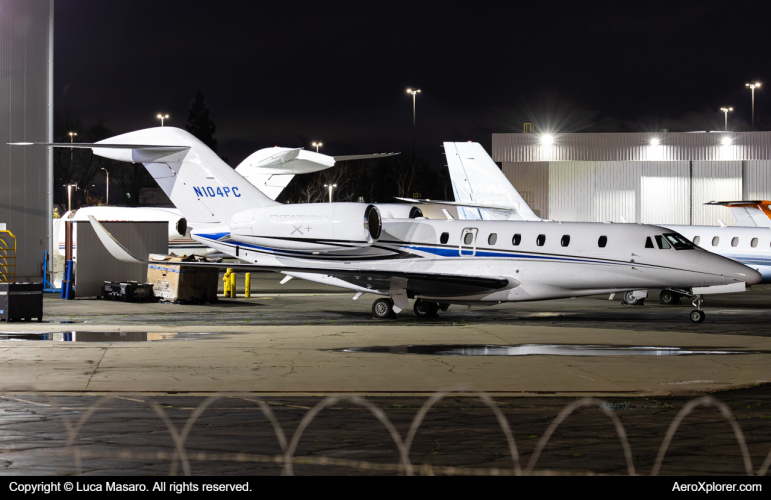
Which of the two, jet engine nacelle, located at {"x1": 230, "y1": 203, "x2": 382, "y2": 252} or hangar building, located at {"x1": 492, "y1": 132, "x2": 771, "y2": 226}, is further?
hangar building, located at {"x1": 492, "y1": 132, "x2": 771, "y2": 226}

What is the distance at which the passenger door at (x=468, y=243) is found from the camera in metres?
22.9

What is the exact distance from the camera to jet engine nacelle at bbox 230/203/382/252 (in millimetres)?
22812

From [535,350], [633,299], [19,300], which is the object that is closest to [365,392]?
[535,350]

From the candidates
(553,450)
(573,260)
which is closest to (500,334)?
(573,260)

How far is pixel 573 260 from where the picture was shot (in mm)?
21734

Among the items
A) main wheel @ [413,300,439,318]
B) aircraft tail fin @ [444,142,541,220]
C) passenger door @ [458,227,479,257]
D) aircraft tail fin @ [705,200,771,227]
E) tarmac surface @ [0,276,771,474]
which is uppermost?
aircraft tail fin @ [444,142,541,220]

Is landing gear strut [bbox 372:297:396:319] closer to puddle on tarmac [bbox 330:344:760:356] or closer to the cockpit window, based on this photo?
puddle on tarmac [bbox 330:344:760:356]

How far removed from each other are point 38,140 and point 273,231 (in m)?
15.0

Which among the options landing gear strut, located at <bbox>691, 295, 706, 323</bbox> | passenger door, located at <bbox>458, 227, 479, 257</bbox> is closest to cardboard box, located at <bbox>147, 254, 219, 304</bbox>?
passenger door, located at <bbox>458, 227, 479, 257</bbox>

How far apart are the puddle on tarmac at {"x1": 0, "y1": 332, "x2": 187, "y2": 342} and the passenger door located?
27.0 feet

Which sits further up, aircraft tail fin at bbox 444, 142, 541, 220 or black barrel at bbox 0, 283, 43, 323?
aircraft tail fin at bbox 444, 142, 541, 220

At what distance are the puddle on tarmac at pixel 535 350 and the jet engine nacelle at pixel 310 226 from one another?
679 centimetres

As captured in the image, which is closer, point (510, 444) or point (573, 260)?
point (510, 444)
